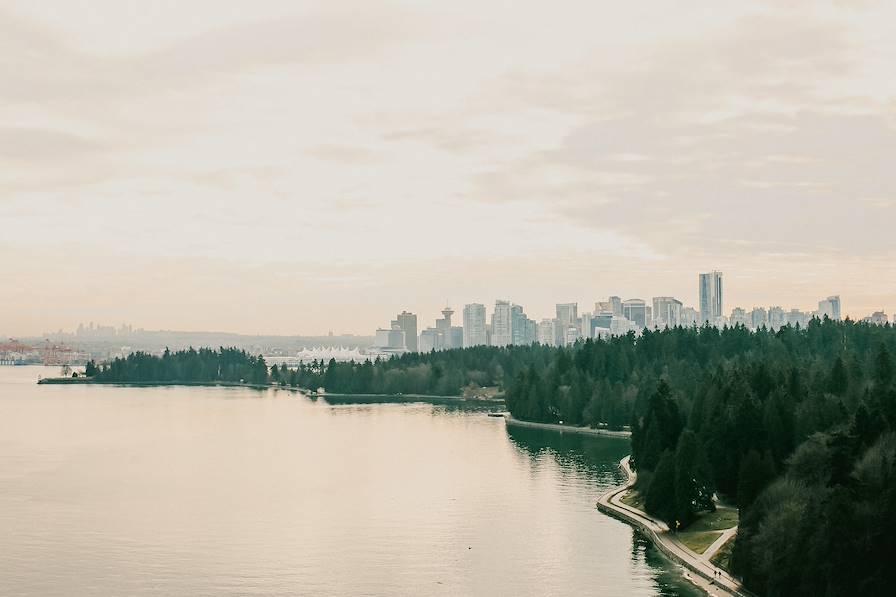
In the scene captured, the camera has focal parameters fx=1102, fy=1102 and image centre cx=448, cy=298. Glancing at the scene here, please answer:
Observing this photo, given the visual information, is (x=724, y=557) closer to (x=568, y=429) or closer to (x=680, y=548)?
(x=680, y=548)

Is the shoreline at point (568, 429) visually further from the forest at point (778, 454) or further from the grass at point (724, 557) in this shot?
the grass at point (724, 557)

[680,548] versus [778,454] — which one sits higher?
[778,454]

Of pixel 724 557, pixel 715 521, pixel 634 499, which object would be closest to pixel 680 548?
pixel 724 557

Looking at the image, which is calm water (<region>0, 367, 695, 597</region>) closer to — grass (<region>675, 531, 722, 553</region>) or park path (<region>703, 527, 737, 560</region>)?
grass (<region>675, 531, 722, 553</region>)

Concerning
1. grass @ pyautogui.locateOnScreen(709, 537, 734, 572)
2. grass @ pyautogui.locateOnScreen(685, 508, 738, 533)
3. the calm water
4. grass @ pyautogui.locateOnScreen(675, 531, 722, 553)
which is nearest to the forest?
grass @ pyautogui.locateOnScreen(685, 508, 738, 533)

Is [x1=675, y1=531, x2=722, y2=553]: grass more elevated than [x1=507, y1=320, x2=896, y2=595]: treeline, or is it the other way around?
[x1=507, y1=320, x2=896, y2=595]: treeline

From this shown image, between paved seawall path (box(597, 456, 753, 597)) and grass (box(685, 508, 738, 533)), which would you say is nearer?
paved seawall path (box(597, 456, 753, 597))

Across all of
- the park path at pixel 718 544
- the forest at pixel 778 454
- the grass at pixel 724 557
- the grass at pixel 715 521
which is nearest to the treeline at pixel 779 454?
the forest at pixel 778 454
